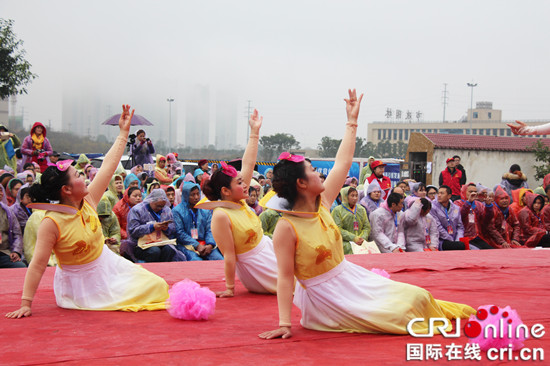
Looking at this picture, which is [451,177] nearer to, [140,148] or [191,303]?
[140,148]

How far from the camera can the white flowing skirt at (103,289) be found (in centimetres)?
399

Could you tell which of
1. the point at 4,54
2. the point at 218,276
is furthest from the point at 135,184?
the point at 4,54

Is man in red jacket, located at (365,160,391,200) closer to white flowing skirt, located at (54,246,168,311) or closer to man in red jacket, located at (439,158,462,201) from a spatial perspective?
man in red jacket, located at (439,158,462,201)

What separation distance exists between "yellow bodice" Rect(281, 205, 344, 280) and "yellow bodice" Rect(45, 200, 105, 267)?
4.87ft

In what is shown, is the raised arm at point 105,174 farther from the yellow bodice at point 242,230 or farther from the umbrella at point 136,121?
the umbrella at point 136,121

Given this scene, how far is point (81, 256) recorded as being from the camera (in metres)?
3.98

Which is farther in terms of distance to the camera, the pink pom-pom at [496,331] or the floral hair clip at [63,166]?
the floral hair clip at [63,166]

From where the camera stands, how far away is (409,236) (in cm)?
810

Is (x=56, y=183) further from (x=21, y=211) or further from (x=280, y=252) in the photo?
(x=21, y=211)

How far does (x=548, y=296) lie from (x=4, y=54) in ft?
43.6

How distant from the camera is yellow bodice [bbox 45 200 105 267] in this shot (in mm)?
3875

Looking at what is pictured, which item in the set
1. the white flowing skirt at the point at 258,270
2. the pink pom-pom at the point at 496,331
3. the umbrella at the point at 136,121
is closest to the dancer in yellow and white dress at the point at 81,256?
the white flowing skirt at the point at 258,270

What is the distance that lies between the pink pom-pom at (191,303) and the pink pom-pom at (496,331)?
1.58m

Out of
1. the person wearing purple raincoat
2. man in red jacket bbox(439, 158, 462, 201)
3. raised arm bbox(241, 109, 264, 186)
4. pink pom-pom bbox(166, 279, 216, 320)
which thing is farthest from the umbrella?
pink pom-pom bbox(166, 279, 216, 320)
